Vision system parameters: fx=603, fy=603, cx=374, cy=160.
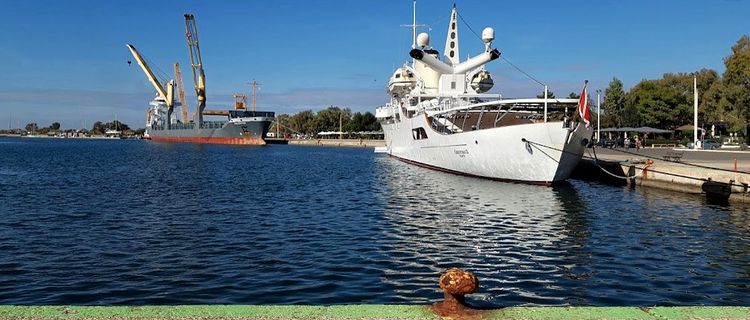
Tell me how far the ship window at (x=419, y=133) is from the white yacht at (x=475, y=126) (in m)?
0.10

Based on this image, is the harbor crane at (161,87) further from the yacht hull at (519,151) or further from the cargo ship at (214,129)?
the yacht hull at (519,151)

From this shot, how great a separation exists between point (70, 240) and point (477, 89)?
162 ft

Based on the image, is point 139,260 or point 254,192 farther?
point 254,192

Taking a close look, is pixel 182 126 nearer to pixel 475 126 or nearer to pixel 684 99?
pixel 684 99

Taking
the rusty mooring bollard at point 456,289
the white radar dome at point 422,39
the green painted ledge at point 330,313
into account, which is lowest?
the green painted ledge at point 330,313

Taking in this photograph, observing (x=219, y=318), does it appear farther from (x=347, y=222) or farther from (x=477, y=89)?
(x=477, y=89)

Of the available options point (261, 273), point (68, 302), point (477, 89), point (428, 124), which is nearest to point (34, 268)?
point (68, 302)

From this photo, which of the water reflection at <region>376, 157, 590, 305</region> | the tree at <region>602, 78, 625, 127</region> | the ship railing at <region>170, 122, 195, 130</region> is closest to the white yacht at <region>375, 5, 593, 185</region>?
the water reflection at <region>376, 157, 590, 305</region>

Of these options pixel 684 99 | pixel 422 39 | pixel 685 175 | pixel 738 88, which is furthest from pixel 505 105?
pixel 684 99

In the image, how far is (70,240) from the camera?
612 inches

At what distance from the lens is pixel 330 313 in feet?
20.1

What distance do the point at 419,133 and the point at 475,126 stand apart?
8868 mm

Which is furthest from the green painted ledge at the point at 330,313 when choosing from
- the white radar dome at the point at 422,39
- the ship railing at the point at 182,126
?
the ship railing at the point at 182,126

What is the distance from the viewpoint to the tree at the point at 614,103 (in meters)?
112
